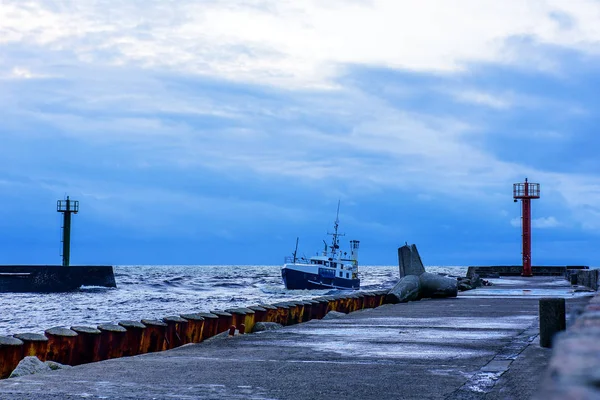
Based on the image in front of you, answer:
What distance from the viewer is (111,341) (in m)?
9.54

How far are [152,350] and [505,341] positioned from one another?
4902 mm

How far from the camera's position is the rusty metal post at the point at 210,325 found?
11516mm

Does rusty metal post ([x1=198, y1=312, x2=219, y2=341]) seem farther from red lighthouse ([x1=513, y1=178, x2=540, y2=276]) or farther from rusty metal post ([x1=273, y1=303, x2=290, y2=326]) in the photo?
red lighthouse ([x1=513, y1=178, x2=540, y2=276])

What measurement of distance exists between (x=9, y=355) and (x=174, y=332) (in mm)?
2824

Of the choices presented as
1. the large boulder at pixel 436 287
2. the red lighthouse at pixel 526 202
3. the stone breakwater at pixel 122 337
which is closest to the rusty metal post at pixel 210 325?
the stone breakwater at pixel 122 337

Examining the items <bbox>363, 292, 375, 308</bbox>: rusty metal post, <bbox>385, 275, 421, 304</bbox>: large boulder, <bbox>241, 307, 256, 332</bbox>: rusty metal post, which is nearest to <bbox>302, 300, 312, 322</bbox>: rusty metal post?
<bbox>241, 307, 256, 332</bbox>: rusty metal post

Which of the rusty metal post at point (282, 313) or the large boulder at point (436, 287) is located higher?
the large boulder at point (436, 287)

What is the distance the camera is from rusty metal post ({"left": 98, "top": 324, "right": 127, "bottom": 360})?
371 inches

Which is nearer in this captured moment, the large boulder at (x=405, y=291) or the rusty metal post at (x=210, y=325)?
the rusty metal post at (x=210, y=325)

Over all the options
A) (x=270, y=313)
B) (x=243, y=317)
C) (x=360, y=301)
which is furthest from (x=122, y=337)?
(x=360, y=301)

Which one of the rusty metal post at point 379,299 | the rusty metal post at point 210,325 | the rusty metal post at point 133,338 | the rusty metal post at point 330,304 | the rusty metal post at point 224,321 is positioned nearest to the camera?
the rusty metal post at point 133,338

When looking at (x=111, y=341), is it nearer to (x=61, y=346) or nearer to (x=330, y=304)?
(x=61, y=346)

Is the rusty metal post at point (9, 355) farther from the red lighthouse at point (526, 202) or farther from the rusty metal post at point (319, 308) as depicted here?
the red lighthouse at point (526, 202)

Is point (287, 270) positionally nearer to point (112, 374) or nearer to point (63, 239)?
point (63, 239)
